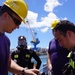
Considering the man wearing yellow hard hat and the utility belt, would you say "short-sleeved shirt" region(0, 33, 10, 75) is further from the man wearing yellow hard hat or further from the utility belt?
the utility belt

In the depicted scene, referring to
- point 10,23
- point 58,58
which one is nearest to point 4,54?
point 10,23

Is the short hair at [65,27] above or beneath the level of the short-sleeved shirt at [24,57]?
beneath

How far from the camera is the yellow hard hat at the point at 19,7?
11.6 feet

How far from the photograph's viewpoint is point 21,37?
779 cm

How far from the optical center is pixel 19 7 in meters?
3.57

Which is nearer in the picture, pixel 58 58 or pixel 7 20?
pixel 7 20

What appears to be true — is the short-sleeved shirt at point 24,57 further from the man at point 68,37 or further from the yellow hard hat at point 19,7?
the man at point 68,37

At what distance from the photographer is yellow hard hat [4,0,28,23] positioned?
3547 mm

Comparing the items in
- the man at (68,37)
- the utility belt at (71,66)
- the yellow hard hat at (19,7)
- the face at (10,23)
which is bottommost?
the utility belt at (71,66)

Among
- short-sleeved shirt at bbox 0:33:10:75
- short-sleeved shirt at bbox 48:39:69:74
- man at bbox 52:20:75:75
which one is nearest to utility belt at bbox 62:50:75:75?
man at bbox 52:20:75:75

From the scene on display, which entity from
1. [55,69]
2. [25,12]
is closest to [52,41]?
[55,69]

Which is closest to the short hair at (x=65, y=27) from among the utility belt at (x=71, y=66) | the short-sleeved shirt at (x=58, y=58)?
the utility belt at (x=71, y=66)

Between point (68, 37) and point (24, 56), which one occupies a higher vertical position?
point (24, 56)

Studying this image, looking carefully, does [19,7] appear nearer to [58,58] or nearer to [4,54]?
[4,54]
